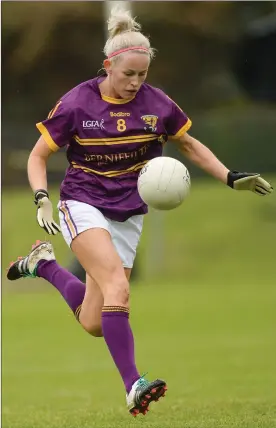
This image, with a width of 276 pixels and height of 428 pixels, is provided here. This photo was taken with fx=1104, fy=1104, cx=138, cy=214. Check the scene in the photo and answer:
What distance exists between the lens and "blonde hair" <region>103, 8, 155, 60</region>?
6.97 meters

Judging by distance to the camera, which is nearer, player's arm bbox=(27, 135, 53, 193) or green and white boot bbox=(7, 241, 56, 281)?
player's arm bbox=(27, 135, 53, 193)

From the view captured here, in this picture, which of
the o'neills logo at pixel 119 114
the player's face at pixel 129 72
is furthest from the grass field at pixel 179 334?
the player's face at pixel 129 72

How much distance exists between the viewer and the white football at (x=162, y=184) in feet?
22.3

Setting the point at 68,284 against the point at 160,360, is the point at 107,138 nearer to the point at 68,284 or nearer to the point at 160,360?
the point at 68,284

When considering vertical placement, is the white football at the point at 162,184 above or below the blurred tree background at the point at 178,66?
below

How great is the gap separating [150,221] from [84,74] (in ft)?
31.0

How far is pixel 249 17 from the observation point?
101 ft

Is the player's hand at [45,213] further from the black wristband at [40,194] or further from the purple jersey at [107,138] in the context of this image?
the purple jersey at [107,138]

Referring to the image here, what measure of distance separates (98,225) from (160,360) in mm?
6786

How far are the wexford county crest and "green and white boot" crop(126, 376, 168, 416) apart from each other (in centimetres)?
167

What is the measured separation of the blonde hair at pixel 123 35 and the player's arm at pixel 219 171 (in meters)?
0.72

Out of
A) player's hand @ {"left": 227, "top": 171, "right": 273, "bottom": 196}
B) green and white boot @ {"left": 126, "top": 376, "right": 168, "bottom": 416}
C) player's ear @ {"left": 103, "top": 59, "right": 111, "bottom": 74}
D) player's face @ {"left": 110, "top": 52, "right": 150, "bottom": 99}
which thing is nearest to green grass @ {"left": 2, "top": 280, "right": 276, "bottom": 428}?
green and white boot @ {"left": 126, "top": 376, "right": 168, "bottom": 416}

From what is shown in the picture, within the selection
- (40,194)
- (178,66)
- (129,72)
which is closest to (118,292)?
(40,194)

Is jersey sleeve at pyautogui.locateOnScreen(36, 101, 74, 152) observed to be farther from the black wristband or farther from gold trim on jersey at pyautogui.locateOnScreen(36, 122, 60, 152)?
the black wristband
